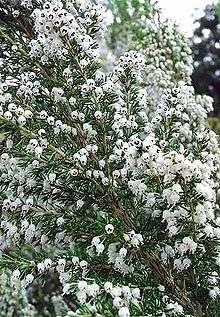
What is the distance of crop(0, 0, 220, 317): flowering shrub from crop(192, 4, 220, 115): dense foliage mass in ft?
28.0

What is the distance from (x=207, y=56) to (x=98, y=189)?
9.23m

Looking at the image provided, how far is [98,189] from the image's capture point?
1459 mm

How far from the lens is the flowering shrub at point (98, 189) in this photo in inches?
51.7

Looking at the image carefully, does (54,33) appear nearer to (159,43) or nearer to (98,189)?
(98,189)

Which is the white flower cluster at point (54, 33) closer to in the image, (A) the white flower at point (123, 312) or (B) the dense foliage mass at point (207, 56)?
(A) the white flower at point (123, 312)

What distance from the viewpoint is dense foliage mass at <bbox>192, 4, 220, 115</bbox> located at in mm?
10008

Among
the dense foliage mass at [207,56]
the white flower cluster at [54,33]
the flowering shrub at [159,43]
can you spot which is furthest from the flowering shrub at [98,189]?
the dense foliage mass at [207,56]

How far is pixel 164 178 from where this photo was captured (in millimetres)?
1266

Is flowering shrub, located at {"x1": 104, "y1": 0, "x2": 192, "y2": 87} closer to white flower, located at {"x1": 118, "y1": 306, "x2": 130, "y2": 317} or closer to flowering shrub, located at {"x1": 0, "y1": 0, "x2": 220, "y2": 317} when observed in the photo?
flowering shrub, located at {"x1": 0, "y1": 0, "x2": 220, "y2": 317}

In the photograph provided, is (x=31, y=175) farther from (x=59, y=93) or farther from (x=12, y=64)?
(x=12, y=64)

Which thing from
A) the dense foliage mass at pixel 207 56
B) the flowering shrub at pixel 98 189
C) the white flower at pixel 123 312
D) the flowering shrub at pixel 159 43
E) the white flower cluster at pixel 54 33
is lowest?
the white flower at pixel 123 312

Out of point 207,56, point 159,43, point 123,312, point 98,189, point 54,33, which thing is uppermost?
point 207,56

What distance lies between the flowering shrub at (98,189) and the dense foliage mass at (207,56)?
28.0ft

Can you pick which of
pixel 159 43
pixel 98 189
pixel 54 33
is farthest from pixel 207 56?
pixel 98 189
